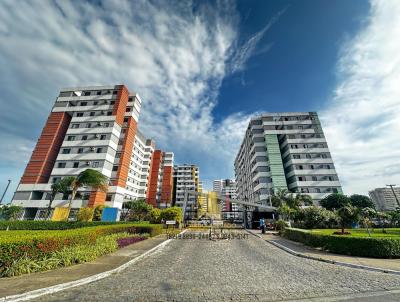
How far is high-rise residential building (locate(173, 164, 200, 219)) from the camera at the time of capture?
107 meters

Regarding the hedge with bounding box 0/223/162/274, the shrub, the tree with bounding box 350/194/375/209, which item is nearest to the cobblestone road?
the hedge with bounding box 0/223/162/274

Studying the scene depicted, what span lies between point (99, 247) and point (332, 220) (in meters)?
35.0

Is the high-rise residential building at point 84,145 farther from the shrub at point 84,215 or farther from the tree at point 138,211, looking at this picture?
the shrub at point 84,215

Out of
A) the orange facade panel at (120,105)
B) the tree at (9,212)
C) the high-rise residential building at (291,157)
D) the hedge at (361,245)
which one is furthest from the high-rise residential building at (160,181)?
the hedge at (361,245)

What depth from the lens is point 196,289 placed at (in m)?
6.13

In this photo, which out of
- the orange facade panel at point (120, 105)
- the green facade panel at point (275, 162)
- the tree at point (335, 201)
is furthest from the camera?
the green facade panel at point (275, 162)

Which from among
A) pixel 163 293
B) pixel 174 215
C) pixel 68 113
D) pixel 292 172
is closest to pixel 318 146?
pixel 292 172

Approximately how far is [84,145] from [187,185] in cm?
7344

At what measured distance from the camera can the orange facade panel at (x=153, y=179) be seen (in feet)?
240

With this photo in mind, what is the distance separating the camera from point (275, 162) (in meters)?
52.4

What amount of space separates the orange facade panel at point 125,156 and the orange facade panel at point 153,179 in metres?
27.6

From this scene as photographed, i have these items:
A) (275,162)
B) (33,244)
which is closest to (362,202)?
(275,162)

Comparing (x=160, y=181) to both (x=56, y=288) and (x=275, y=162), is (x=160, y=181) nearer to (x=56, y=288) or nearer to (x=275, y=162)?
(x=275, y=162)

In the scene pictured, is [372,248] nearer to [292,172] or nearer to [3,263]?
[3,263]
